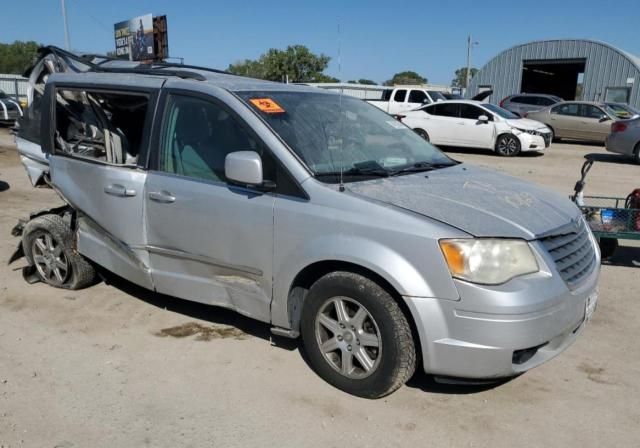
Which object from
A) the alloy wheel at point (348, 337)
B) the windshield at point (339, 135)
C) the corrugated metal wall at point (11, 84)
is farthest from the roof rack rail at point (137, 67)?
the corrugated metal wall at point (11, 84)

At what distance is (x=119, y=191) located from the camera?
4.21m

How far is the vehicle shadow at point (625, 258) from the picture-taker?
605cm

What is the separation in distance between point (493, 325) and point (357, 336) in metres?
0.78

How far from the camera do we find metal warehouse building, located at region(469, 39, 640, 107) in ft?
104

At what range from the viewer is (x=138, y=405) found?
3287 millimetres

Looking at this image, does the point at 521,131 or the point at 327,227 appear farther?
the point at 521,131

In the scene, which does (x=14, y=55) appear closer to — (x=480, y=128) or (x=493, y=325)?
(x=480, y=128)

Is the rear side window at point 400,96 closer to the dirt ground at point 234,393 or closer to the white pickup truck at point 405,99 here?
the white pickup truck at point 405,99

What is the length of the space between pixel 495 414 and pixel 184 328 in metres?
2.34

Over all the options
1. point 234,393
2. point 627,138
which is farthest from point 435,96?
point 234,393

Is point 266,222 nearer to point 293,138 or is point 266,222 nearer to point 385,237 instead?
point 293,138

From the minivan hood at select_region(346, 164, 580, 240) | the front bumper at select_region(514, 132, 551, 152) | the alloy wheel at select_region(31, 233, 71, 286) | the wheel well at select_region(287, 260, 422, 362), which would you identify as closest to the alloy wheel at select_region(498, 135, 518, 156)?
the front bumper at select_region(514, 132, 551, 152)

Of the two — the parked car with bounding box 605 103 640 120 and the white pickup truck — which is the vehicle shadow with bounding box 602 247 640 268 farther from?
the white pickup truck

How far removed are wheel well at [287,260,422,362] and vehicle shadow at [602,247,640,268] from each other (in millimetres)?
3910
